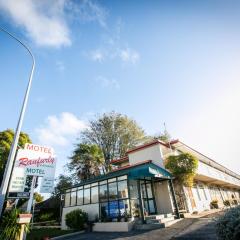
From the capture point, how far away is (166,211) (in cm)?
1520

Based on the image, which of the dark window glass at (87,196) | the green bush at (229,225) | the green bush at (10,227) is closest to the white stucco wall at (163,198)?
the dark window glass at (87,196)

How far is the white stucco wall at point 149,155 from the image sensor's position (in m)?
17.2

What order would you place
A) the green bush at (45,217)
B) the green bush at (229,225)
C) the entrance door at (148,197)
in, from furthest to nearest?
the green bush at (45,217), the entrance door at (148,197), the green bush at (229,225)

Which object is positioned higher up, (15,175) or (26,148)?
(26,148)

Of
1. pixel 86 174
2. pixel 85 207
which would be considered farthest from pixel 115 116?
pixel 85 207

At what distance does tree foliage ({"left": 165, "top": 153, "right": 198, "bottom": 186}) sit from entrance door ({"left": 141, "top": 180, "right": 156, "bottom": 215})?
8.03 ft

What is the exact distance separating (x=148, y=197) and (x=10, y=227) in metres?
12.0

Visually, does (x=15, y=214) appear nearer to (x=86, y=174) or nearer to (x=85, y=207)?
(x=85, y=207)

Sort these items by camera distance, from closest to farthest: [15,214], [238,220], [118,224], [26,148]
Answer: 1. [238,220]
2. [15,214]
3. [26,148]
4. [118,224]

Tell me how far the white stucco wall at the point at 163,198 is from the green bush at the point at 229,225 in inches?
437

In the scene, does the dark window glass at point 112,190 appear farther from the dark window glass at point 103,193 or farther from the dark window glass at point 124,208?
the dark window glass at point 124,208

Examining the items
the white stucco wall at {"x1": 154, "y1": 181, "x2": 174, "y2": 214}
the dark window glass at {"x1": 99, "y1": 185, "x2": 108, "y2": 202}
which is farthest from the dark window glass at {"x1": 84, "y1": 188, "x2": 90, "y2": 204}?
the white stucco wall at {"x1": 154, "y1": 181, "x2": 174, "y2": 214}

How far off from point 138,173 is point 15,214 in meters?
8.56

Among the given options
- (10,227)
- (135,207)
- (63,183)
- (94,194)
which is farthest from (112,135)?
(10,227)
